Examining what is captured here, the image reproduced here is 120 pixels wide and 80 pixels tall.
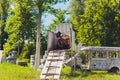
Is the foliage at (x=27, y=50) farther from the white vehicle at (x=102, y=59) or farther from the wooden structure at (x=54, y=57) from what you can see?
the wooden structure at (x=54, y=57)

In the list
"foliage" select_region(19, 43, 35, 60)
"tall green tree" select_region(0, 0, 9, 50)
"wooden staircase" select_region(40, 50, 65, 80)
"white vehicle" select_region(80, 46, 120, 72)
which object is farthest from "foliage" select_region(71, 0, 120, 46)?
"wooden staircase" select_region(40, 50, 65, 80)

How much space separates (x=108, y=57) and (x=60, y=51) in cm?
625

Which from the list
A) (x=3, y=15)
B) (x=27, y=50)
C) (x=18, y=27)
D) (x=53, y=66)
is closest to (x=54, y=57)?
(x=53, y=66)

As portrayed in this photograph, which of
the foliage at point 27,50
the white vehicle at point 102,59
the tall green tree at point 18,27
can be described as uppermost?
the tall green tree at point 18,27

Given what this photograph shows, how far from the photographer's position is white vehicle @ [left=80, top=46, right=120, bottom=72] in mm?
26312

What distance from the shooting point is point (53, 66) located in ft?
63.8

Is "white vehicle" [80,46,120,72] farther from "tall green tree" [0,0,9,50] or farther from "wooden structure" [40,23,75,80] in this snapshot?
"tall green tree" [0,0,9,50]

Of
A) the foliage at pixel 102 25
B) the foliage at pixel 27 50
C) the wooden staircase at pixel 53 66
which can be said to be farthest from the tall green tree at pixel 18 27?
the wooden staircase at pixel 53 66

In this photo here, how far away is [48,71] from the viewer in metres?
19.0

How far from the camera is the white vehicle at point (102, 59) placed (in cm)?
2631

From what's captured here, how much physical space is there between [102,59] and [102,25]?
19612 mm

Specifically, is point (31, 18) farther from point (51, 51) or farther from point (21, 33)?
point (51, 51)

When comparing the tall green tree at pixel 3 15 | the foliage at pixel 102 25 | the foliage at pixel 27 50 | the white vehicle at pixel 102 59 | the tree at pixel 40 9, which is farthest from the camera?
the tall green tree at pixel 3 15

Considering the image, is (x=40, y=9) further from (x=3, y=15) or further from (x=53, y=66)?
(x=3, y=15)
